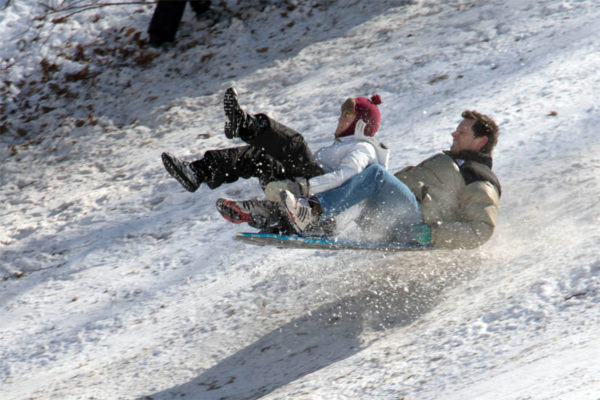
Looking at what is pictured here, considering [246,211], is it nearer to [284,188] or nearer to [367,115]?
[284,188]

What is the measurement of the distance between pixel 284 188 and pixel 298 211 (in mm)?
291

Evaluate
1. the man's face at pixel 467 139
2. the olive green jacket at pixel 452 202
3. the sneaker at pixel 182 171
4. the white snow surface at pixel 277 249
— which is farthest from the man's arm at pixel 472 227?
the sneaker at pixel 182 171

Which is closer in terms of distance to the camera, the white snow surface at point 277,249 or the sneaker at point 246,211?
the white snow surface at point 277,249

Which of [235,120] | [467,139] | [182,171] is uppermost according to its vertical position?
[235,120]

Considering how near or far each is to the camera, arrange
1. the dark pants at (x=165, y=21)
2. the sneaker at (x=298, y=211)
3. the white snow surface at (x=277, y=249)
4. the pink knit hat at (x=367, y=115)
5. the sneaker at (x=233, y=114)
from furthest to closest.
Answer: the dark pants at (x=165, y=21) < the pink knit hat at (x=367, y=115) < the sneaker at (x=233, y=114) < the sneaker at (x=298, y=211) < the white snow surface at (x=277, y=249)

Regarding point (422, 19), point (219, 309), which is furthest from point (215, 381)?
point (422, 19)

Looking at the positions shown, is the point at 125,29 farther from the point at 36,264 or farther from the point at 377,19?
the point at 36,264

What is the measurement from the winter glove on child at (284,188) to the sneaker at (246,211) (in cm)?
8

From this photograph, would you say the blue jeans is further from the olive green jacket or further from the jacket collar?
the jacket collar

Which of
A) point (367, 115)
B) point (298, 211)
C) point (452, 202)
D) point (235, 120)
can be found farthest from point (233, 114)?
point (452, 202)

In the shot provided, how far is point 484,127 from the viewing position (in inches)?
210

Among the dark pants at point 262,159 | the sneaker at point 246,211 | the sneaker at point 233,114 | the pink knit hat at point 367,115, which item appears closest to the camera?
the sneaker at point 246,211

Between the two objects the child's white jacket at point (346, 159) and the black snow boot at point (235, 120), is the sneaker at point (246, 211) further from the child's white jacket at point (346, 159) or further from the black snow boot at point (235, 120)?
the black snow boot at point (235, 120)

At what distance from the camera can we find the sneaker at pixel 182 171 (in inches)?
194
